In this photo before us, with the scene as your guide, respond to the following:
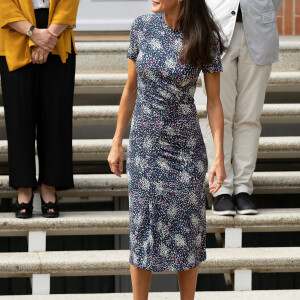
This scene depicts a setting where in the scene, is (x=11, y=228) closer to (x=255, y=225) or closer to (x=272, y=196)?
(x=255, y=225)

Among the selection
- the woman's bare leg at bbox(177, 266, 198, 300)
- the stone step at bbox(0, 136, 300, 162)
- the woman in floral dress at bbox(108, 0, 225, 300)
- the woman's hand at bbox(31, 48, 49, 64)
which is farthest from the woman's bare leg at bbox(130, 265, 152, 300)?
the stone step at bbox(0, 136, 300, 162)

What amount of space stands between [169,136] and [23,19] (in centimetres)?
121

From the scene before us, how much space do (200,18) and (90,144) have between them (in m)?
1.65

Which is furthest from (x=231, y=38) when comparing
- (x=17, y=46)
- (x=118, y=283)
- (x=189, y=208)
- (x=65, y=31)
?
(x=118, y=283)

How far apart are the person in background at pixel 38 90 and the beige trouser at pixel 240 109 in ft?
2.47

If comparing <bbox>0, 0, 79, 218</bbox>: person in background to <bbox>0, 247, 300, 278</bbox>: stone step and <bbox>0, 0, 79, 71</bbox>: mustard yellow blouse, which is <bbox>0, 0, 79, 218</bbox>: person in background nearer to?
<bbox>0, 0, 79, 71</bbox>: mustard yellow blouse

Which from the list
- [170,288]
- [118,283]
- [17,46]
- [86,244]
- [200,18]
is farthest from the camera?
[86,244]

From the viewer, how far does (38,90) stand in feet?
11.6

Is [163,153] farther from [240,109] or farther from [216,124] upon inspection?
[240,109]

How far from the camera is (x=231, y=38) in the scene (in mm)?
3588

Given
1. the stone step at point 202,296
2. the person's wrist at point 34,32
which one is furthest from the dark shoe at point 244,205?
the person's wrist at point 34,32

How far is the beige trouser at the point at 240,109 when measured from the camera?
3601mm

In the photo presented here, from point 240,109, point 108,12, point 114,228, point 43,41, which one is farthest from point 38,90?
point 108,12

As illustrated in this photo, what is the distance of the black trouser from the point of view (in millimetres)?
3506
